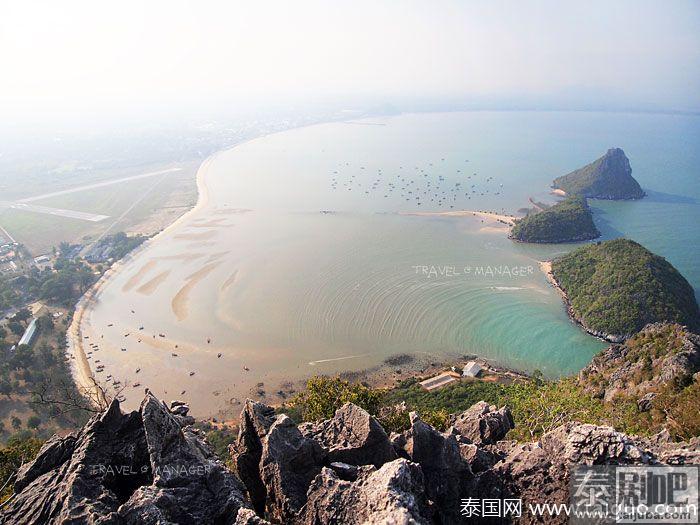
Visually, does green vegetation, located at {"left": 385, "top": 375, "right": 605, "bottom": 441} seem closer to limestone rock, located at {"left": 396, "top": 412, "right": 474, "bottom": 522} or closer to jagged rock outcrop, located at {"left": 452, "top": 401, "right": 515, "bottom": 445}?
jagged rock outcrop, located at {"left": 452, "top": 401, "right": 515, "bottom": 445}

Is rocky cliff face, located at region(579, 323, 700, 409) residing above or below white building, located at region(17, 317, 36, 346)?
above

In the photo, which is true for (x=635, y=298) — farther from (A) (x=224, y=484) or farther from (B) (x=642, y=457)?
(A) (x=224, y=484)

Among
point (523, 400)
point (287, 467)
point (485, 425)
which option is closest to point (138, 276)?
point (523, 400)

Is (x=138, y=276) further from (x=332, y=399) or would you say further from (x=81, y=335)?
(x=332, y=399)

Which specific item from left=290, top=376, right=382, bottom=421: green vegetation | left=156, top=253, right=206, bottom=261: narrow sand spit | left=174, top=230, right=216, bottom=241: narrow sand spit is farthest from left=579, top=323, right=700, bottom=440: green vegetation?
left=174, top=230, right=216, bottom=241: narrow sand spit

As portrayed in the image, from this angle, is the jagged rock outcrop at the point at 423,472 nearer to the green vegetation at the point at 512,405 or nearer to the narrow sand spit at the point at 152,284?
the green vegetation at the point at 512,405

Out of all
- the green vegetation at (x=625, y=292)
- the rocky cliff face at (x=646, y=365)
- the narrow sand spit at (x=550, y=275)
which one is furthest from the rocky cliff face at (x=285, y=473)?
the narrow sand spit at (x=550, y=275)

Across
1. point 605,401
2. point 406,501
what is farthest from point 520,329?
point 406,501

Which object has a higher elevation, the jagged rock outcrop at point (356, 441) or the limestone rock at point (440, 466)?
the jagged rock outcrop at point (356, 441)
